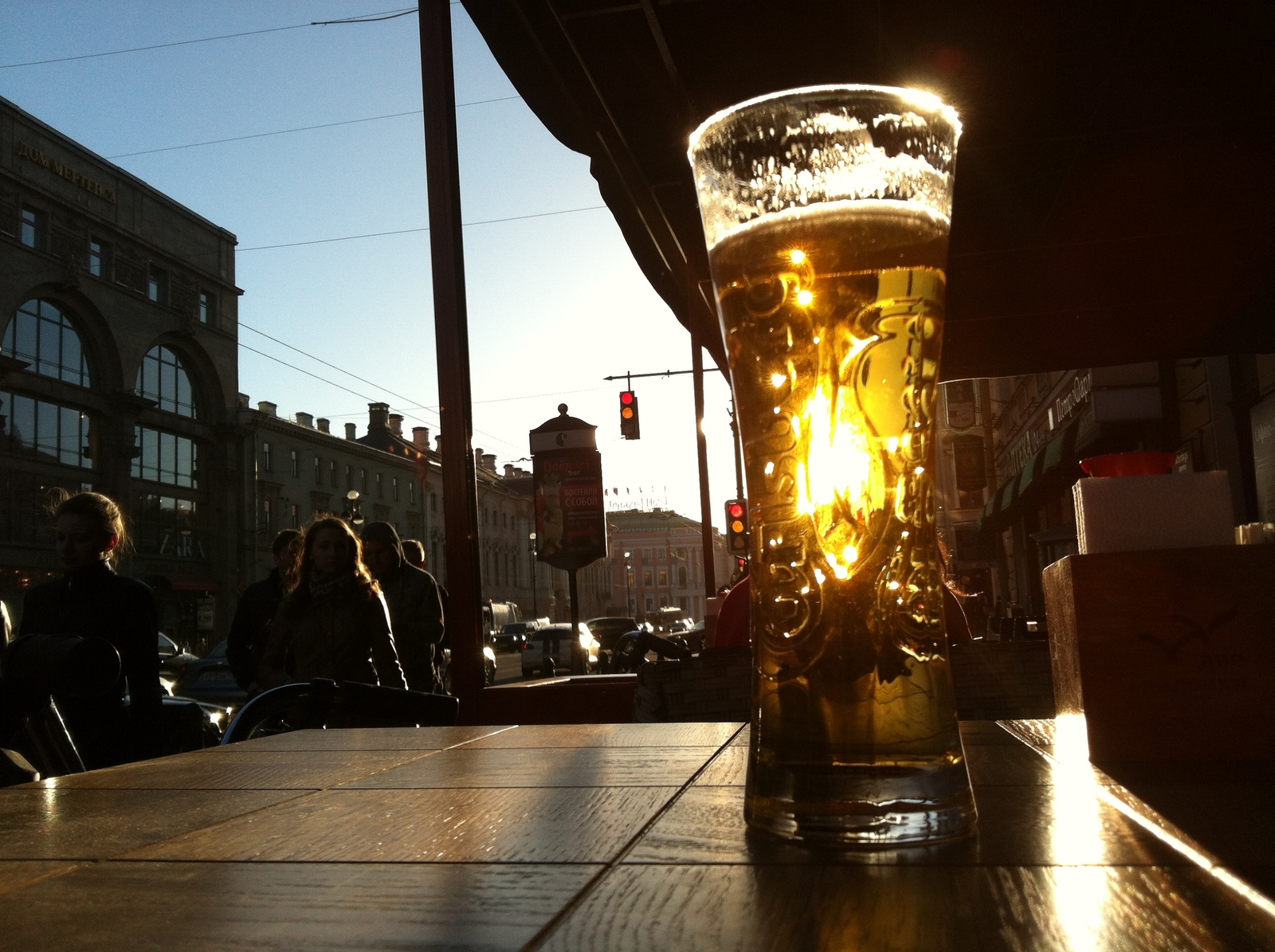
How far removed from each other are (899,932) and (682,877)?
5.0 inches

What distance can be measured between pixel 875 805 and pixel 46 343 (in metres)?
31.8

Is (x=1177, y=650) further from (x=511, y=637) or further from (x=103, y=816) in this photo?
(x=511, y=637)

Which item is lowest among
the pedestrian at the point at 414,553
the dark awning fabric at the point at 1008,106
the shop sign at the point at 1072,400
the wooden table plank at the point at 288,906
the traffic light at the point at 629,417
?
the wooden table plank at the point at 288,906

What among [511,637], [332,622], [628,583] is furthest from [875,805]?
[628,583]

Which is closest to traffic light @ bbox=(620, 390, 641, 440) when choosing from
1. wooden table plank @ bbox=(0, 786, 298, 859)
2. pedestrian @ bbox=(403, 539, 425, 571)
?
pedestrian @ bbox=(403, 539, 425, 571)

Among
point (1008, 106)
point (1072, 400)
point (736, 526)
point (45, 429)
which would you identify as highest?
point (45, 429)

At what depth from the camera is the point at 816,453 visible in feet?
2.02

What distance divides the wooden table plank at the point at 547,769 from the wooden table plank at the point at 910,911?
37 centimetres

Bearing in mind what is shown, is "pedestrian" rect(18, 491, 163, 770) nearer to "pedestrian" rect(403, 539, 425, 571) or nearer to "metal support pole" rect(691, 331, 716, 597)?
"pedestrian" rect(403, 539, 425, 571)

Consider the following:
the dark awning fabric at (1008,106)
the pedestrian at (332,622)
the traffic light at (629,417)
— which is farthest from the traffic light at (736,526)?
the pedestrian at (332,622)

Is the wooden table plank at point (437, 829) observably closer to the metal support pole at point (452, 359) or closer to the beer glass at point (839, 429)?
the beer glass at point (839, 429)

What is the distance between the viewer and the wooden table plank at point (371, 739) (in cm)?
124

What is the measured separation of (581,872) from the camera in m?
0.52

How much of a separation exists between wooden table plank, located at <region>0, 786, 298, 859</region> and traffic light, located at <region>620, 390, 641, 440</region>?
15.6 metres
